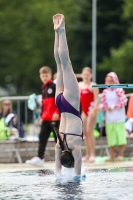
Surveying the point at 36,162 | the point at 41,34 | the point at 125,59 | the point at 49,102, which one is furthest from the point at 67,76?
the point at 41,34

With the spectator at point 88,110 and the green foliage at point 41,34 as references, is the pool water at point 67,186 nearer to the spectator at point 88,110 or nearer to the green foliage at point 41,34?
the spectator at point 88,110

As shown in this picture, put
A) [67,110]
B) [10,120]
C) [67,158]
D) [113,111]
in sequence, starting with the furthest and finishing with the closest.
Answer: [10,120] < [113,111] < [67,110] < [67,158]

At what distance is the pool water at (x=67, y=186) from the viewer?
932 cm

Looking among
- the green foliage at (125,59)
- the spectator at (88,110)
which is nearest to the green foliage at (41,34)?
the green foliage at (125,59)

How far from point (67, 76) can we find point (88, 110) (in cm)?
559

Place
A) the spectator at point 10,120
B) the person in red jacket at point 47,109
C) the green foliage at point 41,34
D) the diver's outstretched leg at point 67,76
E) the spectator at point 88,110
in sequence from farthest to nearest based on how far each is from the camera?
the green foliage at point 41,34
the spectator at point 10,120
the spectator at point 88,110
the person in red jacket at point 47,109
the diver's outstretched leg at point 67,76

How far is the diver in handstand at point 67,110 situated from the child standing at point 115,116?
5445 millimetres

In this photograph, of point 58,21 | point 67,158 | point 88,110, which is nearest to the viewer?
point 67,158

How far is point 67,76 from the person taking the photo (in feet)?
38.0

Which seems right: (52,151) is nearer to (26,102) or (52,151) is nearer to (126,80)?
(26,102)

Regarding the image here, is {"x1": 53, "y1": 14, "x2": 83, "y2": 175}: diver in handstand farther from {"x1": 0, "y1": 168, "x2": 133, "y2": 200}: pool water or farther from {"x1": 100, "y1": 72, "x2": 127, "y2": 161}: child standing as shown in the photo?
{"x1": 100, "y1": 72, "x2": 127, "y2": 161}: child standing

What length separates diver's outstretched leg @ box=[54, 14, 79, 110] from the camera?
11.5 metres

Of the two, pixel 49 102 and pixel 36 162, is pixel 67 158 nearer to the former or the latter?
pixel 36 162

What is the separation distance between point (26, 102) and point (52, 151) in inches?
67.2
